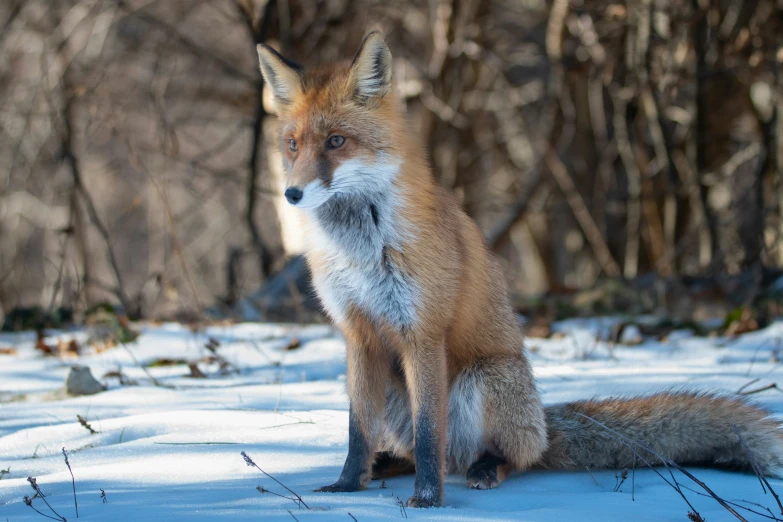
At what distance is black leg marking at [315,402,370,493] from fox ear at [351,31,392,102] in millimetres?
1302

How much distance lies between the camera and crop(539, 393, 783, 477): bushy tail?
300cm

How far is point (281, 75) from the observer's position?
11.1ft

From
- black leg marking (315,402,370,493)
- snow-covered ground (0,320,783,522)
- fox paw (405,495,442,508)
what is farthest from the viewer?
black leg marking (315,402,370,493)

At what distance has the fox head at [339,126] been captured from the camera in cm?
306

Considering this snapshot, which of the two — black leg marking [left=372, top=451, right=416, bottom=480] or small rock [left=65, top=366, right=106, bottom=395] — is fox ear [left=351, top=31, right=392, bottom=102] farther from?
small rock [left=65, top=366, right=106, bottom=395]

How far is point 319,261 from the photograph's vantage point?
3215 millimetres

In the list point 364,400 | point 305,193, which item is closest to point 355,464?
point 364,400

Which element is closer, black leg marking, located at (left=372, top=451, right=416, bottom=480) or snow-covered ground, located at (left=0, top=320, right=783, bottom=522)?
snow-covered ground, located at (left=0, top=320, right=783, bottom=522)

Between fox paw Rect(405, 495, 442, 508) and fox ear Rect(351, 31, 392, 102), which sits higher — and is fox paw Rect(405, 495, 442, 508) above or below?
below

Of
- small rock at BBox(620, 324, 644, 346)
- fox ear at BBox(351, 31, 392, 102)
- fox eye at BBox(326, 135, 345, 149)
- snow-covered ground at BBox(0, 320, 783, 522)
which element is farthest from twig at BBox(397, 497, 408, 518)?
small rock at BBox(620, 324, 644, 346)

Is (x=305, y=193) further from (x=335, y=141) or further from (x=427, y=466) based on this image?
(x=427, y=466)

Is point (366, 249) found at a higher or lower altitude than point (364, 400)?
higher

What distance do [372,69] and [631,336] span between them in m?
3.77

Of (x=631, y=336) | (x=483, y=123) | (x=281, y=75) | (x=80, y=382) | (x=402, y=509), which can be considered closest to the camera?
(x=402, y=509)
